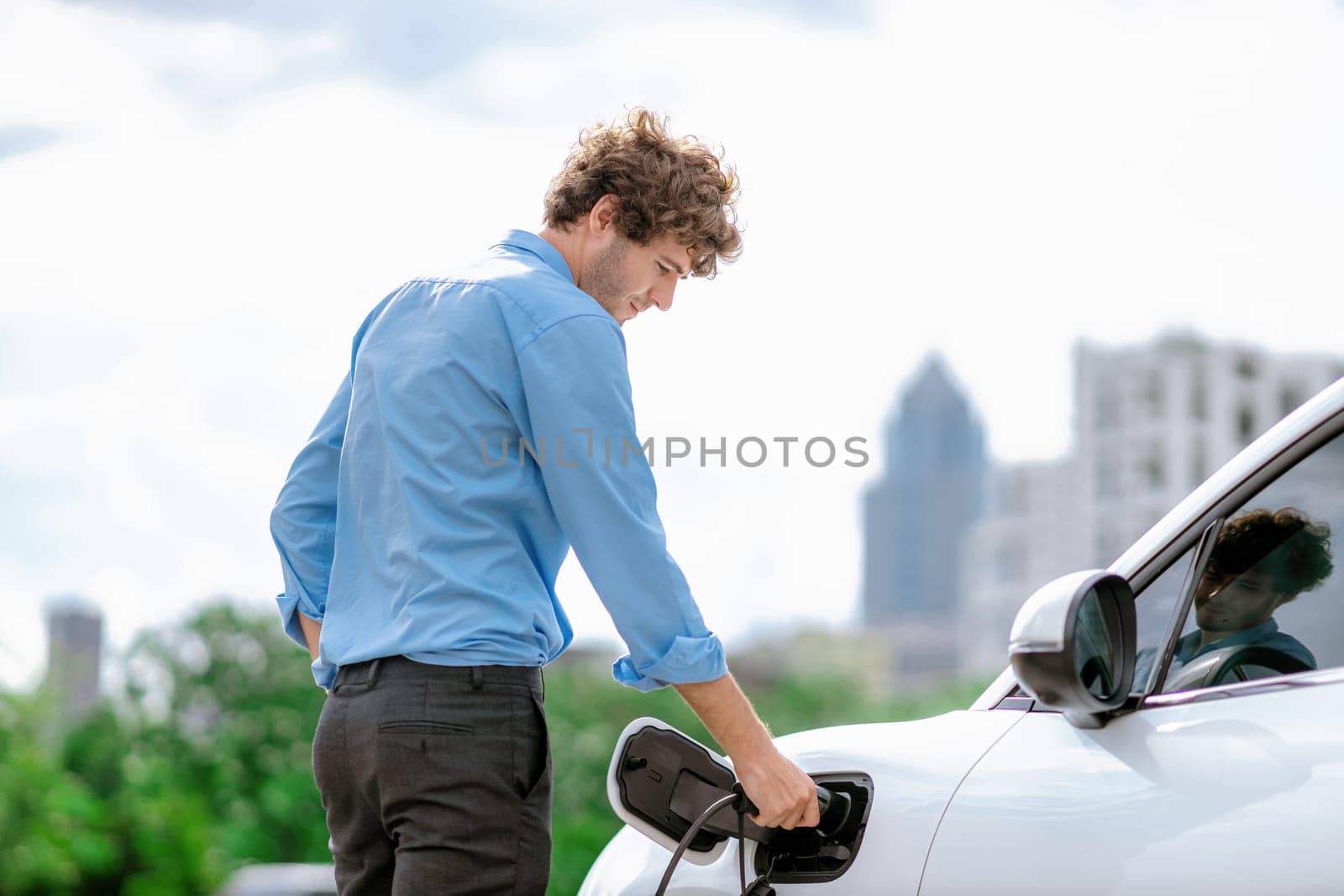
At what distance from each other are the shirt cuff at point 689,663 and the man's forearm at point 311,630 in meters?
0.74

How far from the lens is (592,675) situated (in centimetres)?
5219

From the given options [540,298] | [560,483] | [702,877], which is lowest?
[702,877]

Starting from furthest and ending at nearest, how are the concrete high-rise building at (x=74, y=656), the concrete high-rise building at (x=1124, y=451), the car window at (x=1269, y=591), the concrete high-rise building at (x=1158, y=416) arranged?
the concrete high-rise building at (x=1124, y=451)
the concrete high-rise building at (x=1158, y=416)
the concrete high-rise building at (x=74, y=656)
the car window at (x=1269, y=591)

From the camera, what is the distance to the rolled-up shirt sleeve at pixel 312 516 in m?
2.80

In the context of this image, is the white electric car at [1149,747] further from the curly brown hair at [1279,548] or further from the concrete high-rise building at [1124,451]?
the concrete high-rise building at [1124,451]

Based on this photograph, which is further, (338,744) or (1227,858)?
(338,744)

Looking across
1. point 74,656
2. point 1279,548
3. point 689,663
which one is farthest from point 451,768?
point 74,656

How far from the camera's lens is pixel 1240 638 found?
7.47ft

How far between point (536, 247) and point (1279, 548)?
1.37m

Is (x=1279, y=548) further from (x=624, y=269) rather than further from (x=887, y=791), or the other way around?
(x=624, y=269)

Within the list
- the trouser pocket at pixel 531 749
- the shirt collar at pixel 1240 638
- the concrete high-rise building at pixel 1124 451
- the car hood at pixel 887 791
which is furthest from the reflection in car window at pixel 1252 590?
the concrete high-rise building at pixel 1124 451

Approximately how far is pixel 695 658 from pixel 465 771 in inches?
15.6

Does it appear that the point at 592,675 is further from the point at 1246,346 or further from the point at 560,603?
the point at 1246,346

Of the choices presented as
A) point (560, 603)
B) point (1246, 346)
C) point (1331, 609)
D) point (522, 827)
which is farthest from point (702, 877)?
point (1246, 346)
